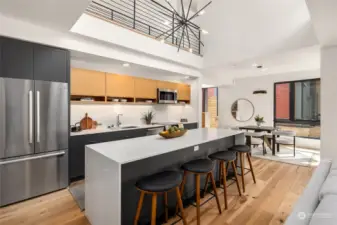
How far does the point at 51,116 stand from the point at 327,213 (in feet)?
11.0

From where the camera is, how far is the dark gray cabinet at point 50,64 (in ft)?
8.94

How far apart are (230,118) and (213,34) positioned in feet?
13.1

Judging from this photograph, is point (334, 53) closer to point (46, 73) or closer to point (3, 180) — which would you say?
point (46, 73)

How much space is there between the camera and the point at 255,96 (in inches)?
279

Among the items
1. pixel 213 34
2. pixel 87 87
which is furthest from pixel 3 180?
pixel 213 34

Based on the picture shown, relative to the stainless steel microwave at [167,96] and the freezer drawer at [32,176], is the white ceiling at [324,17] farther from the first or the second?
the freezer drawer at [32,176]

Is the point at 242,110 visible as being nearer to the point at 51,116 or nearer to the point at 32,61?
the point at 51,116

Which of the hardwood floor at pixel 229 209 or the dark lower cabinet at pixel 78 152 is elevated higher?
the dark lower cabinet at pixel 78 152

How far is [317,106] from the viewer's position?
5832 mm

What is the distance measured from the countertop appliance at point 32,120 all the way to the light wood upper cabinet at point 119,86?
1.20 meters

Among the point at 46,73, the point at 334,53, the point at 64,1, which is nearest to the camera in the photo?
the point at 64,1

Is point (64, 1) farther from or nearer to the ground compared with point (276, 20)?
nearer to the ground

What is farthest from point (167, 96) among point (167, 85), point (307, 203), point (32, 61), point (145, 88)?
point (307, 203)

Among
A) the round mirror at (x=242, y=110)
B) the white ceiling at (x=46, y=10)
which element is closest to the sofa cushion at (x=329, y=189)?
the white ceiling at (x=46, y=10)
